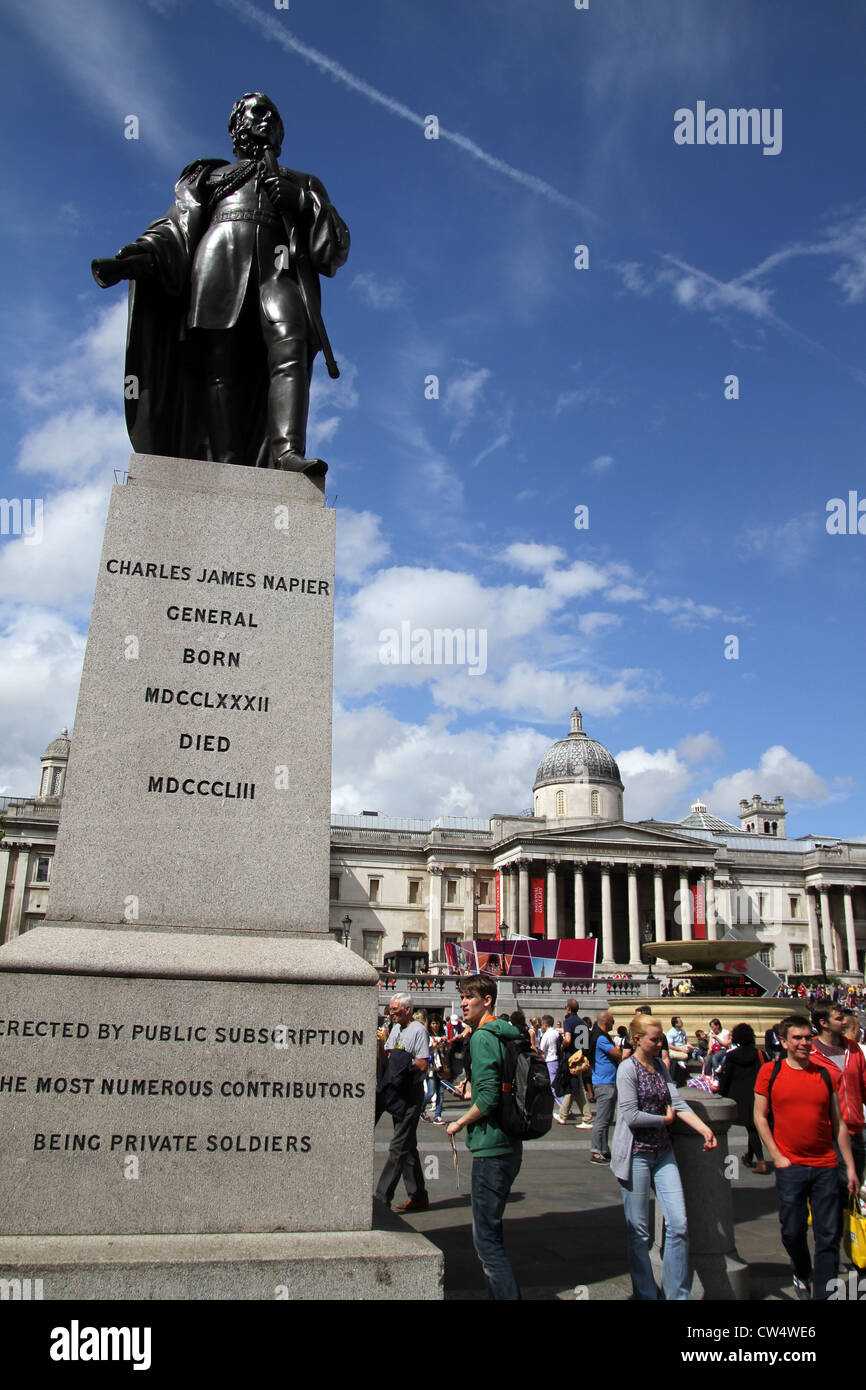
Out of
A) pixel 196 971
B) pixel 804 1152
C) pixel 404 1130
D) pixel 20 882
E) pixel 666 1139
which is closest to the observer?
pixel 196 971

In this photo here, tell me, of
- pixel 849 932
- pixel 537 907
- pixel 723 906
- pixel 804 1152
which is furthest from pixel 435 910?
pixel 804 1152

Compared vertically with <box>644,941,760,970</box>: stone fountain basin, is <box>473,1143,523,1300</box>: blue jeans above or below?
below

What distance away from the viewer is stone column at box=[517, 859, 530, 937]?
7388cm

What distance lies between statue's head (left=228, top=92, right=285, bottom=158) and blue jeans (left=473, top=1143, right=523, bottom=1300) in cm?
612

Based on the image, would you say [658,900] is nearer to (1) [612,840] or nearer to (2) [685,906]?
(2) [685,906]

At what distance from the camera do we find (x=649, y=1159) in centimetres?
584

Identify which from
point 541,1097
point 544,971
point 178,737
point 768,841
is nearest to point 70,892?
point 178,737

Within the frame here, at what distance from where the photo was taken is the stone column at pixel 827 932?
82.8m

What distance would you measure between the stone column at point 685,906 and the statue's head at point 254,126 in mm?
73243

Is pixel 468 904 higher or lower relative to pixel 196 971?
higher

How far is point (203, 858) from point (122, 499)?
1.90m

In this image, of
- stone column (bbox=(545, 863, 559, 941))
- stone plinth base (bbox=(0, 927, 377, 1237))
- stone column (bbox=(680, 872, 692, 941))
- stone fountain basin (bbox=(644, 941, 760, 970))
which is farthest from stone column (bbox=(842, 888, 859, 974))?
stone plinth base (bbox=(0, 927, 377, 1237))

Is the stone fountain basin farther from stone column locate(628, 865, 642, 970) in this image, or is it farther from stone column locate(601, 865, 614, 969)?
stone column locate(628, 865, 642, 970)

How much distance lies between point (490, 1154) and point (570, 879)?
75.7 m
